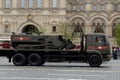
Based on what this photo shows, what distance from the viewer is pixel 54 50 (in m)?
36.6

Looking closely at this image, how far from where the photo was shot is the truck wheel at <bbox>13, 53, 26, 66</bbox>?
3588cm

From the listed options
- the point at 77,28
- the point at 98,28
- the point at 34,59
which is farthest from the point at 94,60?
the point at 77,28

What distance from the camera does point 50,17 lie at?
8231 centimetres

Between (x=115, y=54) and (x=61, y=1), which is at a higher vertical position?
(x=61, y=1)

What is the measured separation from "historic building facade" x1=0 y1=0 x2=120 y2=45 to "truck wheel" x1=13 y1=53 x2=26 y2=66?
44228mm

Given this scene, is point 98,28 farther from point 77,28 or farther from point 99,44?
point 99,44

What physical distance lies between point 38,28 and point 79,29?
26.8 feet

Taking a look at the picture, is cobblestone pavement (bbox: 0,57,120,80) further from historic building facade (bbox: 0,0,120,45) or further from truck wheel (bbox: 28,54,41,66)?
historic building facade (bbox: 0,0,120,45)

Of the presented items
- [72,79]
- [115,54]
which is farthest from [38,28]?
[72,79]

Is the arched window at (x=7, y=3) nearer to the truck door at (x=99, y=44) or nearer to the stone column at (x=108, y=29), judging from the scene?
the stone column at (x=108, y=29)

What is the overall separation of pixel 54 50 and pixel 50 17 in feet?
151

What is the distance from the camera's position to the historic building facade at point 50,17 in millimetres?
82250

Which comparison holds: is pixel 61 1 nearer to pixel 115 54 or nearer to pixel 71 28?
pixel 71 28

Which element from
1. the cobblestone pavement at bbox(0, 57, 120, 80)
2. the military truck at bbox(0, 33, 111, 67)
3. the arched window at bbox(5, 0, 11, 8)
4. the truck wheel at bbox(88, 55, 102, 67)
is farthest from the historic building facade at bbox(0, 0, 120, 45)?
the cobblestone pavement at bbox(0, 57, 120, 80)
